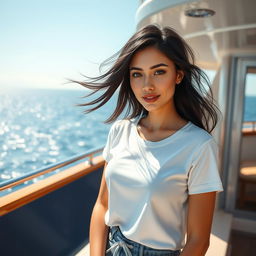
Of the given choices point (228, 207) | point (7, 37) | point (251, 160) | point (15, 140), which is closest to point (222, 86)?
point (251, 160)

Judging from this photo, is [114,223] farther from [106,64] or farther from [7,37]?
[7,37]

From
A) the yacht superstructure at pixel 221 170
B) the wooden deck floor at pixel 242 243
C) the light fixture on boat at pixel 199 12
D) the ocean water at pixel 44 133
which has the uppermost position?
the light fixture on boat at pixel 199 12

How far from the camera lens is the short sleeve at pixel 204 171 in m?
1.12

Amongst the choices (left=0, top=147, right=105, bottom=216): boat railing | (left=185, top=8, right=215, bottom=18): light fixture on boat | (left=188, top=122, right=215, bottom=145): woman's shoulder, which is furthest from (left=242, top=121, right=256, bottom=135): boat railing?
(left=188, top=122, right=215, bottom=145): woman's shoulder

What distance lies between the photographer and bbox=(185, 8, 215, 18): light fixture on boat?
1578 millimetres

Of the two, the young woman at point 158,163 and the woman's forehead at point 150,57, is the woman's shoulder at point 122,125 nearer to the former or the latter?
the young woman at point 158,163

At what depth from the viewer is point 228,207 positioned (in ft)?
10.6

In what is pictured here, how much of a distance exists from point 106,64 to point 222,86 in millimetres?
1871

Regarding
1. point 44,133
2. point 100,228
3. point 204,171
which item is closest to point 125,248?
point 100,228

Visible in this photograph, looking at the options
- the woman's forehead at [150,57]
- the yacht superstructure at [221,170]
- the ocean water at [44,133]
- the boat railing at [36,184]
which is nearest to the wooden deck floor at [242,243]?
the yacht superstructure at [221,170]

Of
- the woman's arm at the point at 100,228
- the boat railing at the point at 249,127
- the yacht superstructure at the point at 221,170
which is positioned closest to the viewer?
the woman's arm at the point at 100,228

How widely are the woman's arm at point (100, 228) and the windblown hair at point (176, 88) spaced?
0.36 m

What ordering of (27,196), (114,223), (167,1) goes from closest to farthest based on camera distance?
(114,223) → (167,1) → (27,196)

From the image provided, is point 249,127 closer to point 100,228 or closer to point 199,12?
point 199,12
